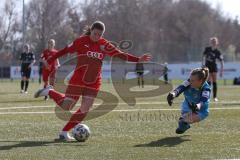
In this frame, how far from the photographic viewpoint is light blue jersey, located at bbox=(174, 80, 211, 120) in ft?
33.0

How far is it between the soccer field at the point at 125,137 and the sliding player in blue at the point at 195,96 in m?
0.25

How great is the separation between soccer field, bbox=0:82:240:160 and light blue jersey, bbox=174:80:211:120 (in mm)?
Answer: 402

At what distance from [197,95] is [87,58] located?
203cm

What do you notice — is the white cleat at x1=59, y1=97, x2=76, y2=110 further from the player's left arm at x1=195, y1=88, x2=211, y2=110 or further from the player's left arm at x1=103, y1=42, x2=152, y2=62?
the player's left arm at x1=195, y1=88, x2=211, y2=110

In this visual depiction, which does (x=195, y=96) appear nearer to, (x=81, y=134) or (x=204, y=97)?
(x=204, y=97)

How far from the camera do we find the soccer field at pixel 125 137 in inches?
319

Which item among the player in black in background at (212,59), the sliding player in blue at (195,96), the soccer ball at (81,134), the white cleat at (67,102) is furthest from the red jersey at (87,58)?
the player in black in background at (212,59)

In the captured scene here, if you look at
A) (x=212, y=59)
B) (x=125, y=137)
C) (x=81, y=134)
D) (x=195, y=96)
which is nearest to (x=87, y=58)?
(x=81, y=134)

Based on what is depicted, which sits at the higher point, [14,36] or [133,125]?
[14,36]

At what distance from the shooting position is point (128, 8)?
85.1 metres

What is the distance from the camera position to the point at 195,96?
1034 centimetres

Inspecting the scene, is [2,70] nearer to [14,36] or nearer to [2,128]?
[14,36]

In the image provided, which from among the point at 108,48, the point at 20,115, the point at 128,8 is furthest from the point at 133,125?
the point at 128,8

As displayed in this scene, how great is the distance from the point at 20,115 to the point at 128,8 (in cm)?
7233
